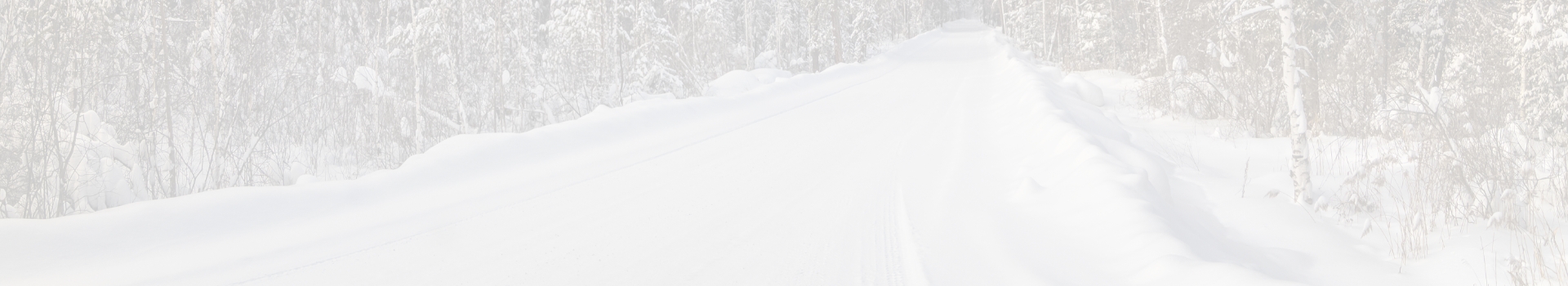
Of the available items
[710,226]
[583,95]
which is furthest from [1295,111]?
[583,95]

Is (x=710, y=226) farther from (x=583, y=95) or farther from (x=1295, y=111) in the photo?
(x=583, y=95)

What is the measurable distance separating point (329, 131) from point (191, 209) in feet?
20.2

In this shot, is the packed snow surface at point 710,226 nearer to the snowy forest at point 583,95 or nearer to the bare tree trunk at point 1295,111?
the bare tree trunk at point 1295,111

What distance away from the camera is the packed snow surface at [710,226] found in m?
4.64

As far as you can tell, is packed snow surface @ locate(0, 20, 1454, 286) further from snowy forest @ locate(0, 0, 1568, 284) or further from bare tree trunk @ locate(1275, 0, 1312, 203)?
snowy forest @ locate(0, 0, 1568, 284)

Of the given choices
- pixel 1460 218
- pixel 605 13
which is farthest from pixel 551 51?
pixel 1460 218

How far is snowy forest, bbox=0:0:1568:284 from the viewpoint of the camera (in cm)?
613

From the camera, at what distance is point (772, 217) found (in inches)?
244

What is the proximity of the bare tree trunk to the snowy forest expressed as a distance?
0.9 inches

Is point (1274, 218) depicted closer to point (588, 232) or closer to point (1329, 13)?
point (588, 232)

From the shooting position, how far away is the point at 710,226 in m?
5.89

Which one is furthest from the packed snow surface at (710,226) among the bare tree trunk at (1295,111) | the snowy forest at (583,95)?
the snowy forest at (583,95)

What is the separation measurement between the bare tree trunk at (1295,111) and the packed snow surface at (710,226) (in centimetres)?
49

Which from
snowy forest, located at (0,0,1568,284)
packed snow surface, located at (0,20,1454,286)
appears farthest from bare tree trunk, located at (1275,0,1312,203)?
packed snow surface, located at (0,20,1454,286)
